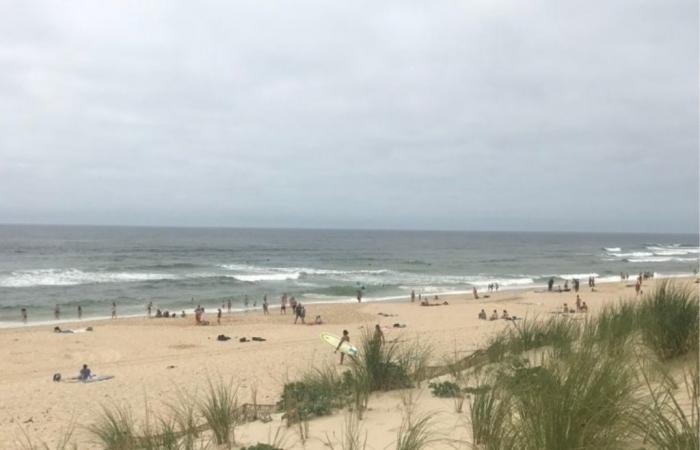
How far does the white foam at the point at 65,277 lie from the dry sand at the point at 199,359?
1878cm

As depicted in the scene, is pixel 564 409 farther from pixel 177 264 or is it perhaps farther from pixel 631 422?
pixel 177 264

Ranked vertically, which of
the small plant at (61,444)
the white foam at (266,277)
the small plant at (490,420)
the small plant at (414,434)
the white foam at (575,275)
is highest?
the small plant at (490,420)

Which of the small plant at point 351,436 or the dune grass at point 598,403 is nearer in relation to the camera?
the dune grass at point 598,403

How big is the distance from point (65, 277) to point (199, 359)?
118 feet

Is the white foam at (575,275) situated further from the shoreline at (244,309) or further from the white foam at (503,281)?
the shoreline at (244,309)

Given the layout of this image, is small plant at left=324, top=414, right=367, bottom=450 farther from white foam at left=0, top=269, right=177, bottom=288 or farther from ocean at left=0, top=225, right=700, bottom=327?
white foam at left=0, top=269, right=177, bottom=288

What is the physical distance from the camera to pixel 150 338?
2175cm

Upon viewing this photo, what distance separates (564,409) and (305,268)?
58.1 metres

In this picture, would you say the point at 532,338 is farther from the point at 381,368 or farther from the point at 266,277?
the point at 266,277

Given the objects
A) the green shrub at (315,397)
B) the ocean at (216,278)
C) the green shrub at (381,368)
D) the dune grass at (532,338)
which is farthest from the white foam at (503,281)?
the green shrub at (315,397)

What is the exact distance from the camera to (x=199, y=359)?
16484 millimetres

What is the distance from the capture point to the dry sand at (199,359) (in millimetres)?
5828

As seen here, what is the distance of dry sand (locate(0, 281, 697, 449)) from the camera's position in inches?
229

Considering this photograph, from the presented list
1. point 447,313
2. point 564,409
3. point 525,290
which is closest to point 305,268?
point 525,290
